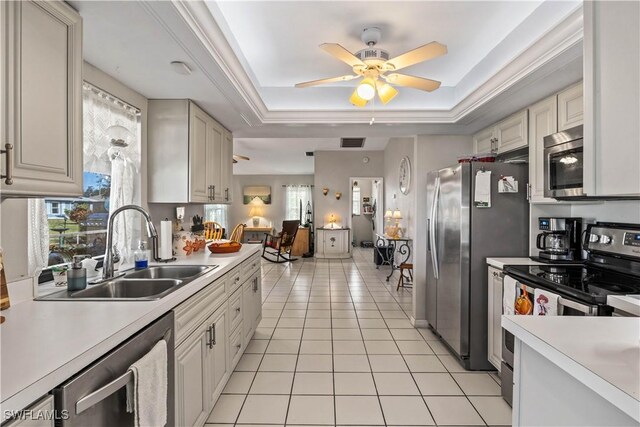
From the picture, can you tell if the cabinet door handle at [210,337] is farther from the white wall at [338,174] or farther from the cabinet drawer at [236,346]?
the white wall at [338,174]

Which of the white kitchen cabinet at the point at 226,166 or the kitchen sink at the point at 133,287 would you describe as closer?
the kitchen sink at the point at 133,287

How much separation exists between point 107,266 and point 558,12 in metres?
2.91

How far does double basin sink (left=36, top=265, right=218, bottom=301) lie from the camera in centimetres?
140

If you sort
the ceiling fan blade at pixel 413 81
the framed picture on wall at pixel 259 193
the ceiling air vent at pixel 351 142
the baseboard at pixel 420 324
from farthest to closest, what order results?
1. the framed picture on wall at pixel 259 193
2. the ceiling air vent at pixel 351 142
3. the baseboard at pixel 420 324
4. the ceiling fan blade at pixel 413 81

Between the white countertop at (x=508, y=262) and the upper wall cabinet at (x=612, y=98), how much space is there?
1312mm

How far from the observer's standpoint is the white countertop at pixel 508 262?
2.25 metres

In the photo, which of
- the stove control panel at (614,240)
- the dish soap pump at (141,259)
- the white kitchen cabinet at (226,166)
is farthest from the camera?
the white kitchen cabinet at (226,166)

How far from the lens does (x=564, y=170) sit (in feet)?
6.58

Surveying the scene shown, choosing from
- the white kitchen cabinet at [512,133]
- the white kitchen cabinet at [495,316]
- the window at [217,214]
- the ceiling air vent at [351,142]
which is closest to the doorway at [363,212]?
the ceiling air vent at [351,142]

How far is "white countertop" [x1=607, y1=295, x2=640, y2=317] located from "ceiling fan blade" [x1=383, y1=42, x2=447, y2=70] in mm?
1502

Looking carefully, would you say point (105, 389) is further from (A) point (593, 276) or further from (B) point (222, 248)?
(A) point (593, 276)

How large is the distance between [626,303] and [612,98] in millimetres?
916

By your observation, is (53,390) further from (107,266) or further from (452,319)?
(452,319)

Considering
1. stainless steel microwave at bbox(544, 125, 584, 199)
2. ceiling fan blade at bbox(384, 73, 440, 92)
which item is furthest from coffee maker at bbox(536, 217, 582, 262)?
ceiling fan blade at bbox(384, 73, 440, 92)
